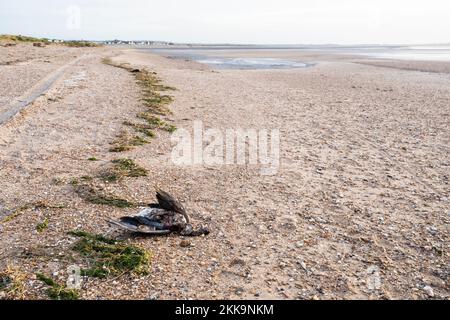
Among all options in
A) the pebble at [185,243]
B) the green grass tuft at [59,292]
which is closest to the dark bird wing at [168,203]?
Result: the pebble at [185,243]

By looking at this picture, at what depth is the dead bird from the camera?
231 inches

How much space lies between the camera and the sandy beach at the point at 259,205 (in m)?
4.86

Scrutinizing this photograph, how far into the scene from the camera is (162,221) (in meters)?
6.05

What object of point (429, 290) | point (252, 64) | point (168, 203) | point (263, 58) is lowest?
point (429, 290)

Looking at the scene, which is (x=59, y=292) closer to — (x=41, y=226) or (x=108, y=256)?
(x=108, y=256)

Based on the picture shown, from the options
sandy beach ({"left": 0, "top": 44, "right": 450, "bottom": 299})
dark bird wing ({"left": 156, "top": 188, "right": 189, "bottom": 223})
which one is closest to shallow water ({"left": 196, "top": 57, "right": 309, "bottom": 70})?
sandy beach ({"left": 0, "top": 44, "right": 450, "bottom": 299})

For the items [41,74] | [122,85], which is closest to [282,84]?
[122,85]

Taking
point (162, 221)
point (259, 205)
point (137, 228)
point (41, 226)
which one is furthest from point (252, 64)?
point (41, 226)

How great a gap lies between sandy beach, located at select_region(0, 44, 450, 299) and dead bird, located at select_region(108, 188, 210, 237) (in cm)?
15

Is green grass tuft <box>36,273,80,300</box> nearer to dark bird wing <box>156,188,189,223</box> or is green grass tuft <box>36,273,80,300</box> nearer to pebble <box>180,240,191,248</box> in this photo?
pebble <box>180,240,191,248</box>

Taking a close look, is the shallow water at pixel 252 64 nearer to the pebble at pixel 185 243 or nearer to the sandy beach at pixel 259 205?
the sandy beach at pixel 259 205

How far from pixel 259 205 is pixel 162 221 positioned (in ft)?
6.16

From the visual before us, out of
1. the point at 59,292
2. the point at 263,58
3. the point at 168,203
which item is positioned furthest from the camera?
the point at 263,58
